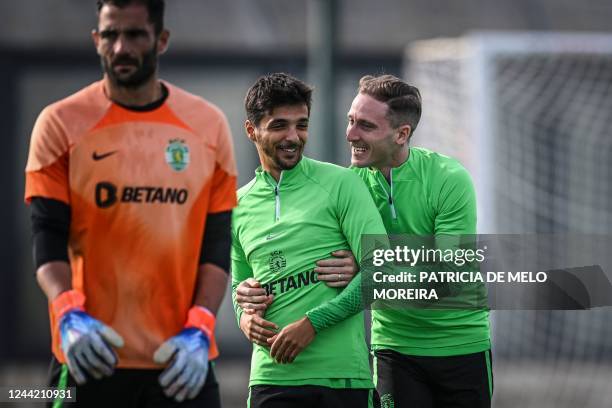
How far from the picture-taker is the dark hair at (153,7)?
4000 millimetres

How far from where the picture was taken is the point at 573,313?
12.7 m

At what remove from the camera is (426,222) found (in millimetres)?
5449

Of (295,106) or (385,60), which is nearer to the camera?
(295,106)

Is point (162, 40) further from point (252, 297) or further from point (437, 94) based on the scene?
point (437, 94)

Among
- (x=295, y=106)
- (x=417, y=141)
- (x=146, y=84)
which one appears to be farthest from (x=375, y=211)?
(x=417, y=141)

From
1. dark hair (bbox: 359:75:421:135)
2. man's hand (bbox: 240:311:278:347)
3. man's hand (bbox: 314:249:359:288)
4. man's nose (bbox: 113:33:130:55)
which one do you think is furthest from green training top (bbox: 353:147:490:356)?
man's nose (bbox: 113:33:130:55)

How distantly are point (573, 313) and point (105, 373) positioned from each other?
9454 millimetres

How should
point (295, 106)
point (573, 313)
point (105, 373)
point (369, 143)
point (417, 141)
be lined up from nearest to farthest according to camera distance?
point (105, 373)
point (295, 106)
point (369, 143)
point (417, 141)
point (573, 313)

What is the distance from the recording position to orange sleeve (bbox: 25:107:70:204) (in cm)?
396

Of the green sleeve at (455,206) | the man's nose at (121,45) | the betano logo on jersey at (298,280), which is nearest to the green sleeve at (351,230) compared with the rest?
the betano logo on jersey at (298,280)

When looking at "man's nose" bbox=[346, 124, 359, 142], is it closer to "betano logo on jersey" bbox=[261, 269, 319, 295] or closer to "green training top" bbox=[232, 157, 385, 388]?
"green training top" bbox=[232, 157, 385, 388]

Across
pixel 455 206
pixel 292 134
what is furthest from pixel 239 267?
pixel 455 206

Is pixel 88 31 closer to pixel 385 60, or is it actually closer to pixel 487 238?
pixel 385 60

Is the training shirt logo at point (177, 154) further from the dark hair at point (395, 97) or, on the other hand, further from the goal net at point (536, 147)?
the goal net at point (536, 147)
